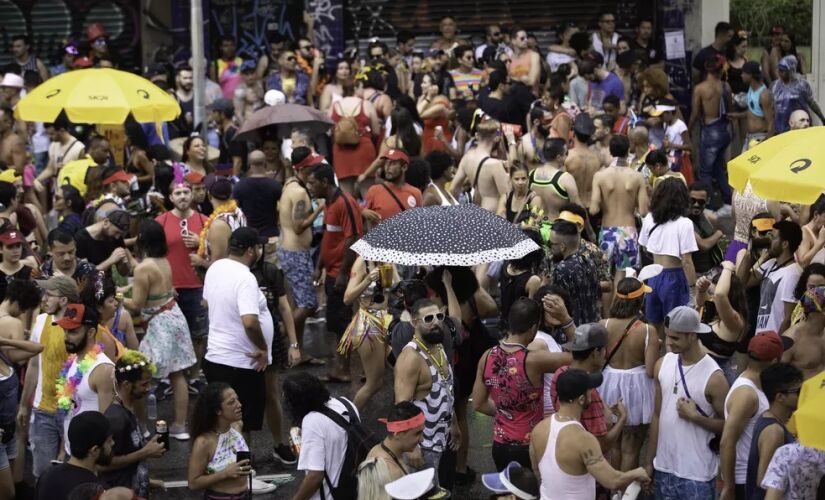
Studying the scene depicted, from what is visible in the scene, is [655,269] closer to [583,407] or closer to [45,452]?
[583,407]

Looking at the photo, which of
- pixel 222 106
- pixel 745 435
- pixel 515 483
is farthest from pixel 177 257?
pixel 222 106

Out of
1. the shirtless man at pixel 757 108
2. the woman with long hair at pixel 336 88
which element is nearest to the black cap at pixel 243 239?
the woman with long hair at pixel 336 88

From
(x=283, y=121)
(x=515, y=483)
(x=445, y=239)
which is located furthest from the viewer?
(x=283, y=121)

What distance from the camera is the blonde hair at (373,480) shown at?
6473mm

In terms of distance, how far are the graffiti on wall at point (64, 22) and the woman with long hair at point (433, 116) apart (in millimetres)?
7552

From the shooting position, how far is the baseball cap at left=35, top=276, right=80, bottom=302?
8602 mm

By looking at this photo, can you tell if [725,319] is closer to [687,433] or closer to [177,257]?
[687,433]

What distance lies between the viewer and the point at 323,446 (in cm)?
713

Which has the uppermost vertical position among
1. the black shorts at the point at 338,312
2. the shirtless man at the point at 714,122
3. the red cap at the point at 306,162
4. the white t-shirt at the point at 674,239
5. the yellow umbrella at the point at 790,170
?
the yellow umbrella at the point at 790,170

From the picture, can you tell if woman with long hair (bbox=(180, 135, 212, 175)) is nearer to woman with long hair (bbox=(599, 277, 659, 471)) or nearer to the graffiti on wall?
woman with long hair (bbox=(599, 277, 659, 471))

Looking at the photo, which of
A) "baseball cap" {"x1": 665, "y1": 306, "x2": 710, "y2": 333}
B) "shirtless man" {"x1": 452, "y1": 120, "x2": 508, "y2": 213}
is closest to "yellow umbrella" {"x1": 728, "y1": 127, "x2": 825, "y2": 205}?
"baseball cap" {"x1": 665, "y1": 306, "x2": 710, "y2": 333}

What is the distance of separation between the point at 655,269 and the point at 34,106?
6428 millimetres

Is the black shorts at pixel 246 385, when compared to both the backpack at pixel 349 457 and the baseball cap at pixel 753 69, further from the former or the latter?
the baseball cap at pixel 753 69

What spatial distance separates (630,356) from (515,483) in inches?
76.8
